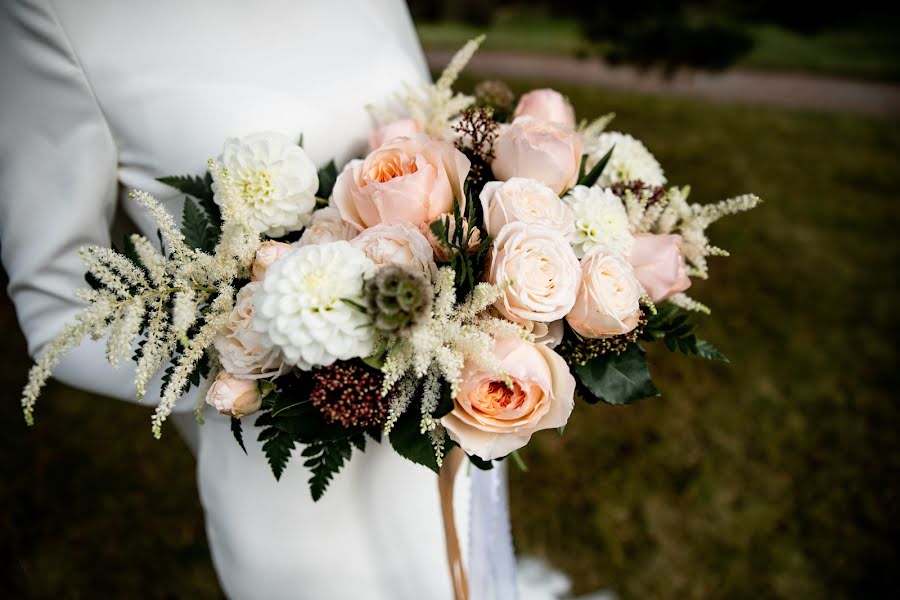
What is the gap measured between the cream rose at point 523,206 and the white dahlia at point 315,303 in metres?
0.21

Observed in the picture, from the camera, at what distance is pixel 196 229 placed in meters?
0.91

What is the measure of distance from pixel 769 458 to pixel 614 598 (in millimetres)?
A: 1099

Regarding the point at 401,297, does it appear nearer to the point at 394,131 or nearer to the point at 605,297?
the point at 605,297

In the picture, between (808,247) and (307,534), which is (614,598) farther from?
(808,247)

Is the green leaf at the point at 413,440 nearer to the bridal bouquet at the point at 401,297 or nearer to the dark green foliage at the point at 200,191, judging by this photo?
the bridal bouquet at the point at 401,297

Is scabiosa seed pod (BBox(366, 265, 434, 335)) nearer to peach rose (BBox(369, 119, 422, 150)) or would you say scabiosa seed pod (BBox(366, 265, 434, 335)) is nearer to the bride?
peach rose (BBox(369, 119, 422, 150))

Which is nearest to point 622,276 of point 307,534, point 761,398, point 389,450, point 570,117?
point 570,117

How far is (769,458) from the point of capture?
280 centimetres

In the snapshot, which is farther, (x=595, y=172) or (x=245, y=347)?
(x=595, y=172)

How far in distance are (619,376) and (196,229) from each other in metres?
0.67

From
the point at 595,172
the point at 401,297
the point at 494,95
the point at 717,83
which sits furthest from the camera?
the point at 717,83

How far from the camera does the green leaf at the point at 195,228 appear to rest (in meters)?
0.90

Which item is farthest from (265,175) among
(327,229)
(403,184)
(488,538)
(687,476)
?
(687,476)

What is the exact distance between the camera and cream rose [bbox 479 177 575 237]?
2.76 feet
